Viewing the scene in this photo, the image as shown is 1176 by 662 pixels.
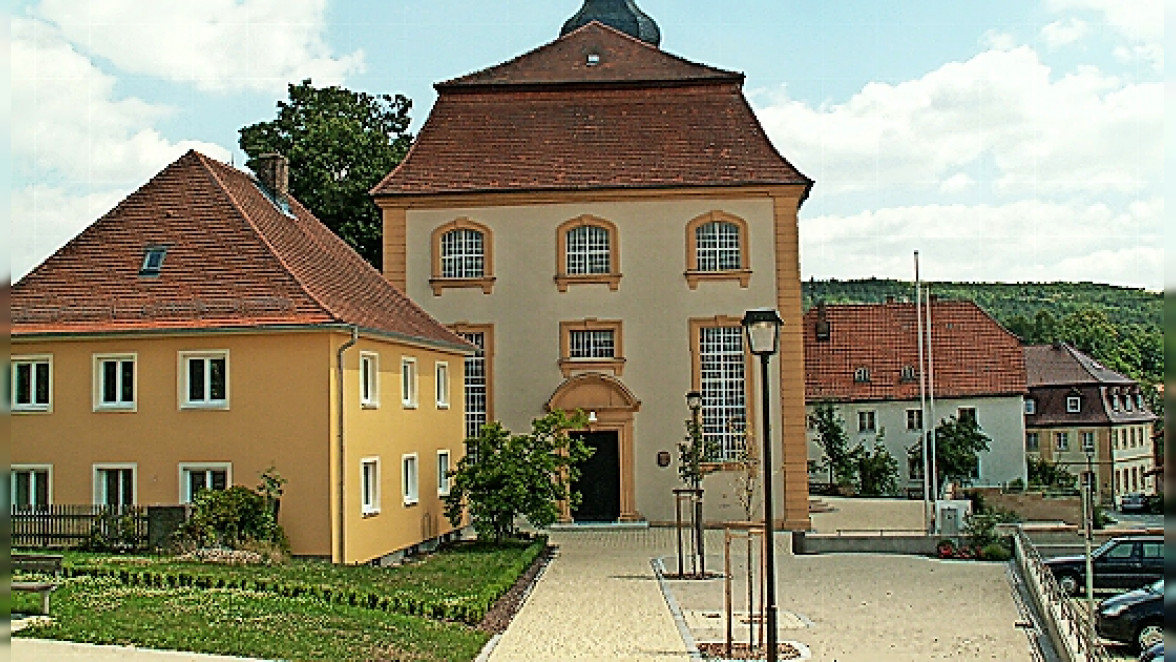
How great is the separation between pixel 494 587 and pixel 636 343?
16.1m

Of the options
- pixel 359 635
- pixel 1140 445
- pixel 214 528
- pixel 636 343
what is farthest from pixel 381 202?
pixel 1140 445

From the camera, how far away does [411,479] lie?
27.8 m

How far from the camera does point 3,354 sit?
3580 millimetres

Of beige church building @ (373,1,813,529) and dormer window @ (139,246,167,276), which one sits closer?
dormer window @ (139,246,167,276)

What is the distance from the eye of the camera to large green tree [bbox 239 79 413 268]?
147ft

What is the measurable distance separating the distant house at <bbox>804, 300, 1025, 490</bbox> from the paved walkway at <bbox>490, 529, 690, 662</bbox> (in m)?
30.3

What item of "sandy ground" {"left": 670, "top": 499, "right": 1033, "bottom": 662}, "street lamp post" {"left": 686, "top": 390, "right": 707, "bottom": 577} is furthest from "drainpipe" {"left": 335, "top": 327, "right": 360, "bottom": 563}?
"street lamp post" {"left": 686, "top": 390, "right": 707, "bottom": 577}

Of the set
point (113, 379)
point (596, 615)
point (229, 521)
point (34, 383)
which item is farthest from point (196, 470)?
point (596, 615)

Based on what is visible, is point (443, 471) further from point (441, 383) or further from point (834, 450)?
point (834, 450)

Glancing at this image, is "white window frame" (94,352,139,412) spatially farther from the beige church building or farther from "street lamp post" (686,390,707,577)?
the beige church building

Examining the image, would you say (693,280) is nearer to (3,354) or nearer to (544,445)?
(544,445)

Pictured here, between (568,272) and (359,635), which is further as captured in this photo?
(568,272)

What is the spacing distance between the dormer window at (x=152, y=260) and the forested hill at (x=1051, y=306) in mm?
76608

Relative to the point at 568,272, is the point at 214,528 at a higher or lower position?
lower
